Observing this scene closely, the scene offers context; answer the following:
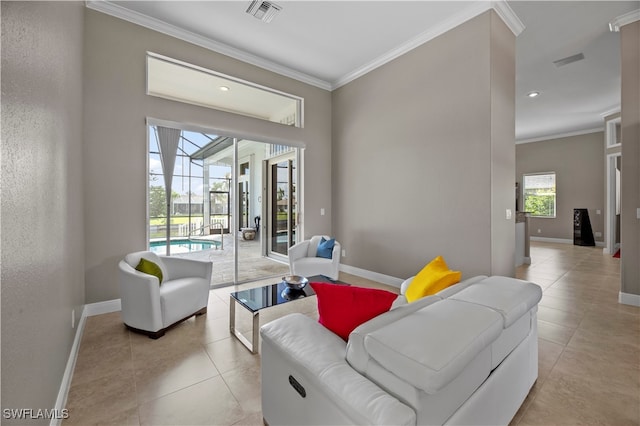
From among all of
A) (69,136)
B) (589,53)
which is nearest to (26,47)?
(69,136)

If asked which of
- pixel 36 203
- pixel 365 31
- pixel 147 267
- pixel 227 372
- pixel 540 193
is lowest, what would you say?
pixel 227 372

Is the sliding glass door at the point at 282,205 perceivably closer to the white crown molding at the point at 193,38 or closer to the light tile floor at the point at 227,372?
the white crown molding at the point at 193,38

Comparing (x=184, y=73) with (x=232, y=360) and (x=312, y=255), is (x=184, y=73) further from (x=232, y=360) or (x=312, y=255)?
(x=232, y=360)

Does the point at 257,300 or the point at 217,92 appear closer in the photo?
the point at 257,300

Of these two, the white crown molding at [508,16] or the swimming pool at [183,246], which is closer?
the white crown molding at [508,16]

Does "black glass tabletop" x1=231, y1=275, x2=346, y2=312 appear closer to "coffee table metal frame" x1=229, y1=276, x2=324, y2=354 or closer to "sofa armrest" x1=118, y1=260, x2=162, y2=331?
"coffee table metal frame" x1=229, y1=276, x2=324, y2=354

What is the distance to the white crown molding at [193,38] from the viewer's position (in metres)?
3.19

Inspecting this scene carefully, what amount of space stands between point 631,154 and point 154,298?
5658mm

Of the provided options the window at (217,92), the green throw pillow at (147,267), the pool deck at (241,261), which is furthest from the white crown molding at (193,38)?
the green throw pillow at (147,267)

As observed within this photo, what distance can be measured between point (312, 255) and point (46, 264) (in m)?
3.38

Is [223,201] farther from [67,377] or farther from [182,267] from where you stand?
[67,377]

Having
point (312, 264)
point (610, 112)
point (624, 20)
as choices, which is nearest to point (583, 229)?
point (610, 112)

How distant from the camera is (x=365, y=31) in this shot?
3689mm

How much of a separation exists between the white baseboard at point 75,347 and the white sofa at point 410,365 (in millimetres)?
1289
